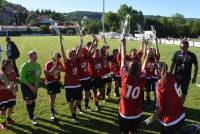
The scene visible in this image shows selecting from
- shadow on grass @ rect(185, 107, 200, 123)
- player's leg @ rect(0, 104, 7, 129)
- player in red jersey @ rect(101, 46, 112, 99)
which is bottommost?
shadow on grass @ rect(185, 107, 200, 123)

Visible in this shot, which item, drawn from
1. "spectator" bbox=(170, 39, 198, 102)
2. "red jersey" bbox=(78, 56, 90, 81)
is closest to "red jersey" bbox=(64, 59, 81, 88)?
"red jersey" bbox=(78, 56, 90, 81)

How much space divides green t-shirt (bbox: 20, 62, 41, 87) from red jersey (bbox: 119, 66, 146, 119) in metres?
3.79

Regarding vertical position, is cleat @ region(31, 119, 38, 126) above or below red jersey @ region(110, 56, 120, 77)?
below

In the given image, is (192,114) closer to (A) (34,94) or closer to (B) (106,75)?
(B) (106,75)

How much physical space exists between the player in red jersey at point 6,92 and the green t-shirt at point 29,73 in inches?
12.6

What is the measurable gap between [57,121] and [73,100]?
0.89 m

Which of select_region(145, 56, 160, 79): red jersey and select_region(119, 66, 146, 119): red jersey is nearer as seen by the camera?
select_region(119, 66, 146, 119): red jersey

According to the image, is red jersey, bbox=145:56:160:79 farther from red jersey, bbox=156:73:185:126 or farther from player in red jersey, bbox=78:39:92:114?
red jersey, bbox=156:73:185:126

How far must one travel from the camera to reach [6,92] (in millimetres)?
10375

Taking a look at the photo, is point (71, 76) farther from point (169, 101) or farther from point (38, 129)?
point (169, 101)

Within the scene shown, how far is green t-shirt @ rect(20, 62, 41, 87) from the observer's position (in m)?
10.7

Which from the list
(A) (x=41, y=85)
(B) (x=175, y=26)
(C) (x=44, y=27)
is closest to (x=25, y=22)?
(C) (x=44, y=27)

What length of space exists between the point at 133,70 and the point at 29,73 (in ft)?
14.0

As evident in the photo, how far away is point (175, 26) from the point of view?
117 metres
